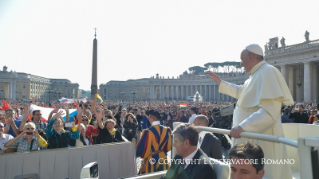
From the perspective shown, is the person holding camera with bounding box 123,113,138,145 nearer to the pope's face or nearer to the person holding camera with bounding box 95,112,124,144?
the person holding camera with bounding box 95,112,124,144

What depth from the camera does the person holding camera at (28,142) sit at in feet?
A: 16.2

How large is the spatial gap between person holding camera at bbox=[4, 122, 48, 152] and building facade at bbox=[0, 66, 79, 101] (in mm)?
65803

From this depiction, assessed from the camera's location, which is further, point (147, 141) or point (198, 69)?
point (198, 69)

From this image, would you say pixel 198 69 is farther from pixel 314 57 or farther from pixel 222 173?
pixel 222 173

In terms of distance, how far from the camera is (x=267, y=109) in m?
2.37

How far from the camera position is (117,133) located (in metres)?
6.52

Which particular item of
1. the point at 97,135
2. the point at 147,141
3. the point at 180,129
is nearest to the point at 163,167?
the point at 147,141

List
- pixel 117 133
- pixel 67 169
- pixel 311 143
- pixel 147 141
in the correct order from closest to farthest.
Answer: pixel 311 143 → pixel 67 169 → pixel 147 141 → pixel 117 133

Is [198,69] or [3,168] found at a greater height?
[198,69]

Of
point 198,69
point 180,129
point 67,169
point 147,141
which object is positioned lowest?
point 67,169

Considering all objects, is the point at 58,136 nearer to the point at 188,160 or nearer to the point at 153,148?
the point at 153,148

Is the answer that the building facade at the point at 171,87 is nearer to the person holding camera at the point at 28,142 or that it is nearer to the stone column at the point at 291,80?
the stone column at the point at 291,80

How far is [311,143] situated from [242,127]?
93 centimetres

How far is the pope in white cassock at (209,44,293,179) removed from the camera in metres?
2.29
